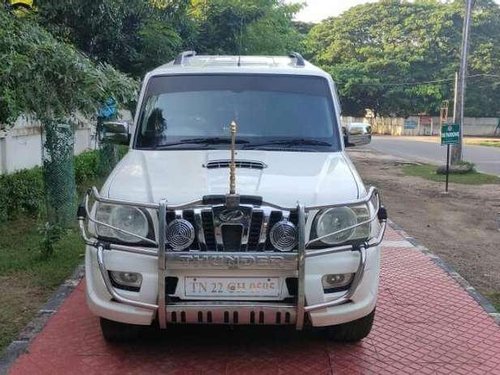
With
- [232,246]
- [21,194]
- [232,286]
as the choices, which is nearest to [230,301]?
[232,286]

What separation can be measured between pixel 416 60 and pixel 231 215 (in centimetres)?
5427

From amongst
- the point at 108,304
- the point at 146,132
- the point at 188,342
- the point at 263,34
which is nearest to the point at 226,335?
the point at 188,342

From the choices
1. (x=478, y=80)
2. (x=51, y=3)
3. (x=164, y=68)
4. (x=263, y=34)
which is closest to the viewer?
(x=164, y=68)

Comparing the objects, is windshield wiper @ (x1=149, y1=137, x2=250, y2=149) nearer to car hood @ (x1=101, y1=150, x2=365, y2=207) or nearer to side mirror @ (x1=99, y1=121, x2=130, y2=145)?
car hood @ (x1=101, y1=150, x2=365, y2=207)

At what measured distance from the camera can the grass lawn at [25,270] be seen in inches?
198

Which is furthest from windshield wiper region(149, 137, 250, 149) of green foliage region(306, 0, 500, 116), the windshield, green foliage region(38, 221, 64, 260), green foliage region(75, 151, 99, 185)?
green foliage region(306, 0, 500, 116)

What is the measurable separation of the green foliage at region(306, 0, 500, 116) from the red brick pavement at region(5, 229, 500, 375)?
5056 cm

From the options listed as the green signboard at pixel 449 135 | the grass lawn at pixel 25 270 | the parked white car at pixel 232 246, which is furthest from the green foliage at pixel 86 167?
the green signboard at pixel 449 135

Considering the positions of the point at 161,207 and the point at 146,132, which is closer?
the point at 161,207

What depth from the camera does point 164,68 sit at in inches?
210

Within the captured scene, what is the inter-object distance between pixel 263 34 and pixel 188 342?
13.3 m

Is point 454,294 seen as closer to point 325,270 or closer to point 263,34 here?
point 325,270

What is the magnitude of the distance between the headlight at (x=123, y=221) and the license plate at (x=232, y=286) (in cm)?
41

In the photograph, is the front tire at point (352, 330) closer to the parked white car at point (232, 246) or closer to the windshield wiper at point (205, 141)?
the parked white car at point (232, 246)
